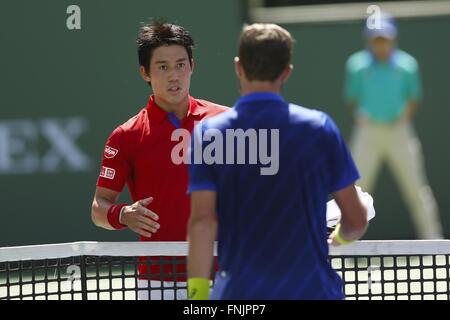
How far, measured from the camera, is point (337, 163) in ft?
7.47

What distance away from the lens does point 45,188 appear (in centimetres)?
738

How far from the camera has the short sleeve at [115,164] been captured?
10.4 ft

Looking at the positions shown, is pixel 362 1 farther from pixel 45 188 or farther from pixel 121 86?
pixel 45 188

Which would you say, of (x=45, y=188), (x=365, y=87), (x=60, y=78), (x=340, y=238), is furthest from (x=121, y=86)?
(x=340, y=238)

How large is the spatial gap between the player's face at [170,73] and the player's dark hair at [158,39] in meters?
0.02

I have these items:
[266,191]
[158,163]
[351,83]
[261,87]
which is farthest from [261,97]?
[351,83]

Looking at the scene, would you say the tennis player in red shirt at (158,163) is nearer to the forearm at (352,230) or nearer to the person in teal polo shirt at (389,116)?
the forearm at (352,230)

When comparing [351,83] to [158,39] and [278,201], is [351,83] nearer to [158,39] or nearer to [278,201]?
[158,39]

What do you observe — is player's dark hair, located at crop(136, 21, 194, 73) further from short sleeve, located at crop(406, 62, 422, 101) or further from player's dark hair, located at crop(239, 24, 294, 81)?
short sleeve, located at crop(406, 62, 422, 101)

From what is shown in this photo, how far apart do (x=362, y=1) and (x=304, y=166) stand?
5.09 metres

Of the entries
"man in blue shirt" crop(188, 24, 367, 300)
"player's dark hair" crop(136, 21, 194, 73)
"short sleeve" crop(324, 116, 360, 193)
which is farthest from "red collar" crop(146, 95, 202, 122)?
"short sleeve" crop(324, 116, 360, 193)

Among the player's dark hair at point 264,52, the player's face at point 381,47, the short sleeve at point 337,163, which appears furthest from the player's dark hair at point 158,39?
the player's face at point 381,47

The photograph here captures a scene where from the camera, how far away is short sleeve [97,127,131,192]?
3.16 metres

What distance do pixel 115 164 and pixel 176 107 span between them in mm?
283
